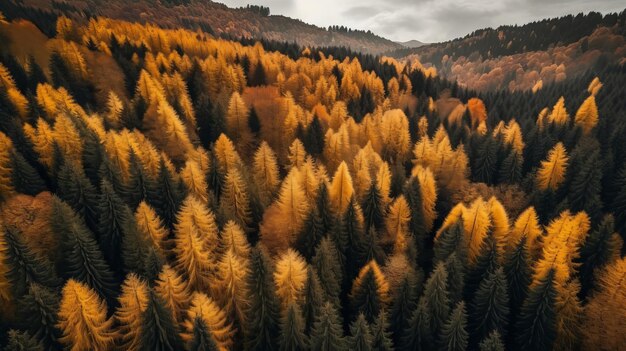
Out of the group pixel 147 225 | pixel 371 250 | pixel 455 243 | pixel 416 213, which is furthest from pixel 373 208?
pixel 147 225

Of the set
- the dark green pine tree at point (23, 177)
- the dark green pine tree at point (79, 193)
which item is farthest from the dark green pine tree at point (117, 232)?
the dark green pine tree at point (23, 177)

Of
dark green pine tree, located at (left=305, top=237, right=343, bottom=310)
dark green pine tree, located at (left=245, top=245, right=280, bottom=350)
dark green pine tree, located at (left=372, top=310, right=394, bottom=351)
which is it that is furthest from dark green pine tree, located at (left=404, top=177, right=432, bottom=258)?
dark green pine tree, located at (left=245, top=245, right=280, bottom=350)

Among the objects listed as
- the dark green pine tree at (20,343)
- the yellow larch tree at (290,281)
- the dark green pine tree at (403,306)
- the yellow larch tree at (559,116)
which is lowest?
the dark green pine tree at (403,306)

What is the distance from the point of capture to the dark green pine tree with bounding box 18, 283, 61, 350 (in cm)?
2672

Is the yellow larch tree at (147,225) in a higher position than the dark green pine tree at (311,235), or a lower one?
higher

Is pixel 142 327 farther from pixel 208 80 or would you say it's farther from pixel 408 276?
pixel 208 80

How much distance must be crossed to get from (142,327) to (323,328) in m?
14.4

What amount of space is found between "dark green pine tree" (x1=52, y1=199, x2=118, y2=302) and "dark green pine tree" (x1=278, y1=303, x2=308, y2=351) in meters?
19.2

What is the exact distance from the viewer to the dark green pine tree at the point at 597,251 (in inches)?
1763

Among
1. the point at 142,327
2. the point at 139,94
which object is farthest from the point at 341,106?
the point at 142,327

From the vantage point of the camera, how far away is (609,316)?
3869 cm

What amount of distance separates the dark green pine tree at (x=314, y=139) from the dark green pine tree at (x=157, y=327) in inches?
2008

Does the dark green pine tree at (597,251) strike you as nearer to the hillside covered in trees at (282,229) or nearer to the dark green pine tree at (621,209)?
the hillside covered in trees at (282,229)

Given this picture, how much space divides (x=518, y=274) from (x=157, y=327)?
136ft
